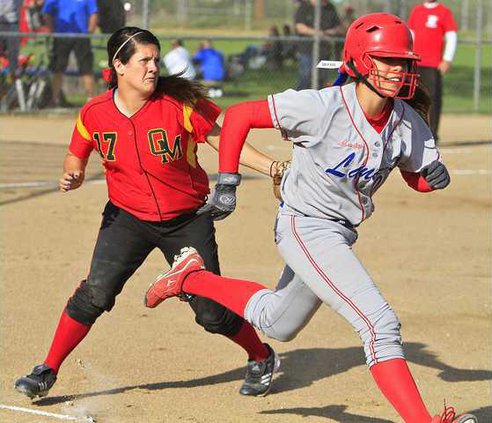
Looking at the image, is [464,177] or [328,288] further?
[464,177]

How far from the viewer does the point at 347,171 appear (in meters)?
4.58

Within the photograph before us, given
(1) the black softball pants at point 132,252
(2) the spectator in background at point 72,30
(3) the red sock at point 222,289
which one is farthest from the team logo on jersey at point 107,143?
(2) the spectator in background at point 72,30

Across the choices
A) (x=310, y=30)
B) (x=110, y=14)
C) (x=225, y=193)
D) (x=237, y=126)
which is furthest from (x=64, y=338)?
(x=310, y=30)

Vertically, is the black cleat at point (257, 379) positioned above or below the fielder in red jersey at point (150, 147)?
below

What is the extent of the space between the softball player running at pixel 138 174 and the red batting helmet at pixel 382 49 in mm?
858

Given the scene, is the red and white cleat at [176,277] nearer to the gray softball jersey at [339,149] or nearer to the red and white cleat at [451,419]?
the gray softball jersey at [339,149]

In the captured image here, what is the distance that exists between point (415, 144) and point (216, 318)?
52.3 inches

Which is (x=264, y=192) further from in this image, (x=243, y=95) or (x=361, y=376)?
(x=243, y=95)

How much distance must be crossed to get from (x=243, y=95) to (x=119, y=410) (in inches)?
611

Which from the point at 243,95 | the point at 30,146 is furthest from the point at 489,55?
the point at 30,146

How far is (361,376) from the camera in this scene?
6074mm

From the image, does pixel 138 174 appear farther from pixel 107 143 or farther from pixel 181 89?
pixel 181 89

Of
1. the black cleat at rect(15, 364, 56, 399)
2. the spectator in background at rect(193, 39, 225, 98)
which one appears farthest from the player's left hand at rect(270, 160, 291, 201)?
the spectator in background at rect(193, 39, 225, 98)

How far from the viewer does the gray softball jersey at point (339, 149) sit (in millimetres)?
4527
